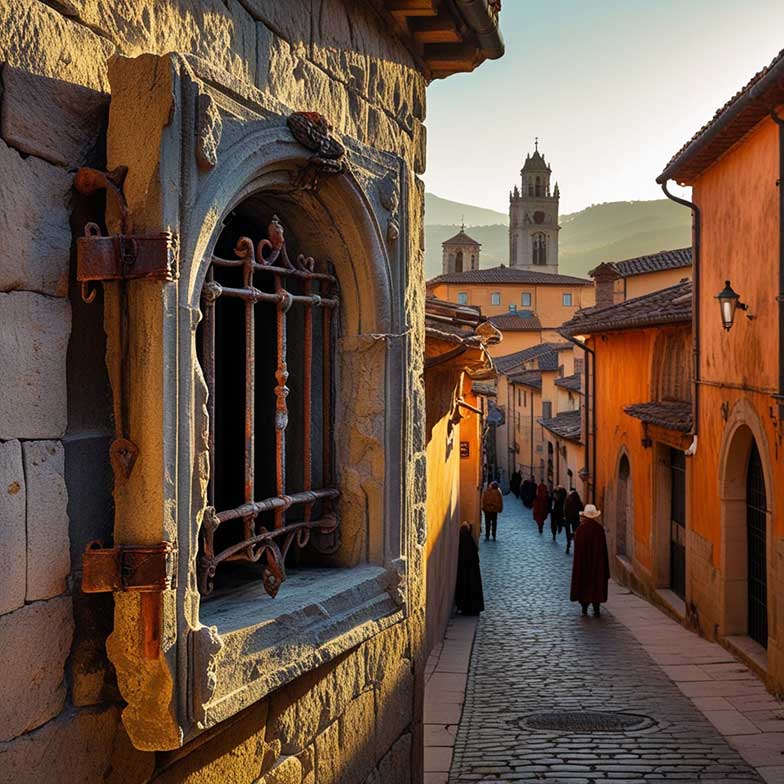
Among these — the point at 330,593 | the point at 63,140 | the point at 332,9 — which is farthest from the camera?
the point at 332,9

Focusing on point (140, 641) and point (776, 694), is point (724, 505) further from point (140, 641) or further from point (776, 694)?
point (140, 641)

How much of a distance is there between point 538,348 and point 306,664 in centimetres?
5652

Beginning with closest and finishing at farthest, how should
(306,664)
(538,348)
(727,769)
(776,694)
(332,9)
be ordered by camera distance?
(306,664) → (332,9) → (727,769) → (776,694) → (538,348)

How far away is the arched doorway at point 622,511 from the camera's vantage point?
21234 millimetres

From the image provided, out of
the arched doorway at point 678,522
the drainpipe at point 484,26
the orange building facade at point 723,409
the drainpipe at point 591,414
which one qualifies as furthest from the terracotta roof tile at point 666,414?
the drainpipe at point 484,26

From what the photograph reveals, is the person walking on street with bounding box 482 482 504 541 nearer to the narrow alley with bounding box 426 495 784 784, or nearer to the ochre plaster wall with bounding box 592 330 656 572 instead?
the ochre plaster wall with bounding box 592 330 656 572

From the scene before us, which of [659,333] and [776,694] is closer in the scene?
[776,694]

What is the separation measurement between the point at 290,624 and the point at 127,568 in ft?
3.21

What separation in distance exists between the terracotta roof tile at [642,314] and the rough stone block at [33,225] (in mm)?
14193

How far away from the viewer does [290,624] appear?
407 centimetres

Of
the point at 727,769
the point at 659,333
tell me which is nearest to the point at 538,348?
the point at 659,333

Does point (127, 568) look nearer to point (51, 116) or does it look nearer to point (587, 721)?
point (51, 116)

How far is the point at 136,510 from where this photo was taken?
10.8 feet

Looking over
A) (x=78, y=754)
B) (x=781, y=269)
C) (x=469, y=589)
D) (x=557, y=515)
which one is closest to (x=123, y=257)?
(x=78, y=754)
